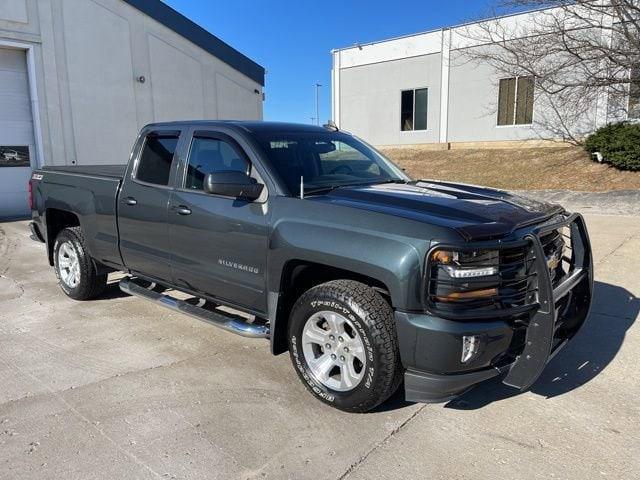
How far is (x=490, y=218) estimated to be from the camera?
10.3ft

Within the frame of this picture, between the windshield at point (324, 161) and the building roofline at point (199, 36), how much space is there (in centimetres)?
1291

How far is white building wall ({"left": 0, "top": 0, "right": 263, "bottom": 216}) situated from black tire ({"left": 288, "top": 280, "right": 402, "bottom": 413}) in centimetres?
1238

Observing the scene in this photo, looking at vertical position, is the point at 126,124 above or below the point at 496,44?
below

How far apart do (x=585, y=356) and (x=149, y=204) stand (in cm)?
389

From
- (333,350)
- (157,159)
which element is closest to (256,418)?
(333,350)

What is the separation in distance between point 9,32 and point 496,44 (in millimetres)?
16621

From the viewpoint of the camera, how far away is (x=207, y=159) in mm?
4352

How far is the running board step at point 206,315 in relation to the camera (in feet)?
12.5

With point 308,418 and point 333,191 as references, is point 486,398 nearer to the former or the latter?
point 308,418

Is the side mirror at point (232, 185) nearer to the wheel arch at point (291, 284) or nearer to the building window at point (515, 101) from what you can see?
the wheel arch at point (291, 284)

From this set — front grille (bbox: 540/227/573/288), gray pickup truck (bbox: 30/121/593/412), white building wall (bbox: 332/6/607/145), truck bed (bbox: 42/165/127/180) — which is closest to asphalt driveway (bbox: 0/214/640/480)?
gray pickup truck (bbox: 30/121/593/412)

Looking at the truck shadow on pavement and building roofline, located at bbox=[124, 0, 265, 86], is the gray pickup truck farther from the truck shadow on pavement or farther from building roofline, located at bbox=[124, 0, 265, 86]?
building roofline, located at bbox=[124, 0, 265, 86]

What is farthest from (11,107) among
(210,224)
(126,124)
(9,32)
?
(210,224)

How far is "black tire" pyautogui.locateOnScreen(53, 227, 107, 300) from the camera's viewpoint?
5.64m
